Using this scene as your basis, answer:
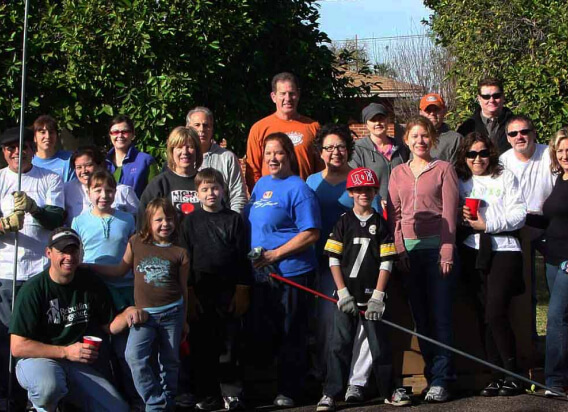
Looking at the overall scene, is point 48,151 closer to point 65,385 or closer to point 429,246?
point 65,385

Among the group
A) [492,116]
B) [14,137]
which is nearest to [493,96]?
[492,116]

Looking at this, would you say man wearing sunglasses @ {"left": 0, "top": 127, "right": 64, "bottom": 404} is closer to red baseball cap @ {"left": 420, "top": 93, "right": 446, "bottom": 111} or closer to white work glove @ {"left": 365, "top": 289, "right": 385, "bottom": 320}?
white work glove @ {"left": 365, "top": 289, "right": 385, "bottom": 320}

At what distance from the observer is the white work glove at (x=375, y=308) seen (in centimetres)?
691

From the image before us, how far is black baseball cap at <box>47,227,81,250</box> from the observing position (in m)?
6.22

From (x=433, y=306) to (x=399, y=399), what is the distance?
710 millimetres

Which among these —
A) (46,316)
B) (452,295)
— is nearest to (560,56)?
(452,295)

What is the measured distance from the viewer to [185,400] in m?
7.05

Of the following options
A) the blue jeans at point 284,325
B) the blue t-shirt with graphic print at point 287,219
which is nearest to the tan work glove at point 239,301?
the blue jeans at point 284,325

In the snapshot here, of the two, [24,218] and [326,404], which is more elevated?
[24,218]

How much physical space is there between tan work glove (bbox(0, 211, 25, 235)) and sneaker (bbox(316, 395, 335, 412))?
7.81ft

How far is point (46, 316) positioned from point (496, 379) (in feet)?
10.9

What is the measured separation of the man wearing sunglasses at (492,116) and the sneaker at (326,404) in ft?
8.46

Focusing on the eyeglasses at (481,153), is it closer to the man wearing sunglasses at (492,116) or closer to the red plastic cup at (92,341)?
the man wearing sunglasses at (492,116)

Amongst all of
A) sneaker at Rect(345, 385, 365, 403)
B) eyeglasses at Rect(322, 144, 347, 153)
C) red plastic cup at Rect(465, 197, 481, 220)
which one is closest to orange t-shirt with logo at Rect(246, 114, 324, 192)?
eyeglasses at Rect(322, 144, 347, 153)
